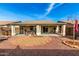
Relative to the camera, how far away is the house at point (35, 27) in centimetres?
625

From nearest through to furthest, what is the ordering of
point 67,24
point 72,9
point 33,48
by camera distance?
point 33,48
point 72,9
point 67,24

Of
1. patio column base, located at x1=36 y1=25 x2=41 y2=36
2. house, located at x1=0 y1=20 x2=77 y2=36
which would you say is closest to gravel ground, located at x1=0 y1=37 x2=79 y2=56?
house, located at x1=0 y1=20 x2=77 y2=36

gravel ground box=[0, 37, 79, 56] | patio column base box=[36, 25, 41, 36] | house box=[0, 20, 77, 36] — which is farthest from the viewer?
patio column base box=[36, 25, 41, 36]

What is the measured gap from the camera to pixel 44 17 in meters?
6.24

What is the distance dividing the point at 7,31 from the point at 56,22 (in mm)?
2285

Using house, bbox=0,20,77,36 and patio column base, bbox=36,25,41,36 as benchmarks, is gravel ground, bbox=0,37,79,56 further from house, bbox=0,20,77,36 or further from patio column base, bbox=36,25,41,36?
patio column base, bbox=36,25,41,36

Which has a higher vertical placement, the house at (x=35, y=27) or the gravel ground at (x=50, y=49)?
the house at (x=35, y=27)

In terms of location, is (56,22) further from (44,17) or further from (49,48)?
(49,48)

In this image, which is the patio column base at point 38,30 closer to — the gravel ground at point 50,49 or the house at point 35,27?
the house at point 35,27

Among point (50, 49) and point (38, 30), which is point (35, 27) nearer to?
point (38, 30)

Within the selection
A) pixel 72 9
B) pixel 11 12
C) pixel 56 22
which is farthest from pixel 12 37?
pixel 72 9

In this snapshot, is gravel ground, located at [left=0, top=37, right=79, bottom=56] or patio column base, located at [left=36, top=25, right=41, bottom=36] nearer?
gravel ground, located at [left=0, top=37, right=79, bottom=56]

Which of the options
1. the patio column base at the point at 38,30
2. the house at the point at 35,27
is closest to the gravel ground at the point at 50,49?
the house at the point at 35,27

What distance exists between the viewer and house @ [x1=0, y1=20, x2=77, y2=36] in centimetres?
625
